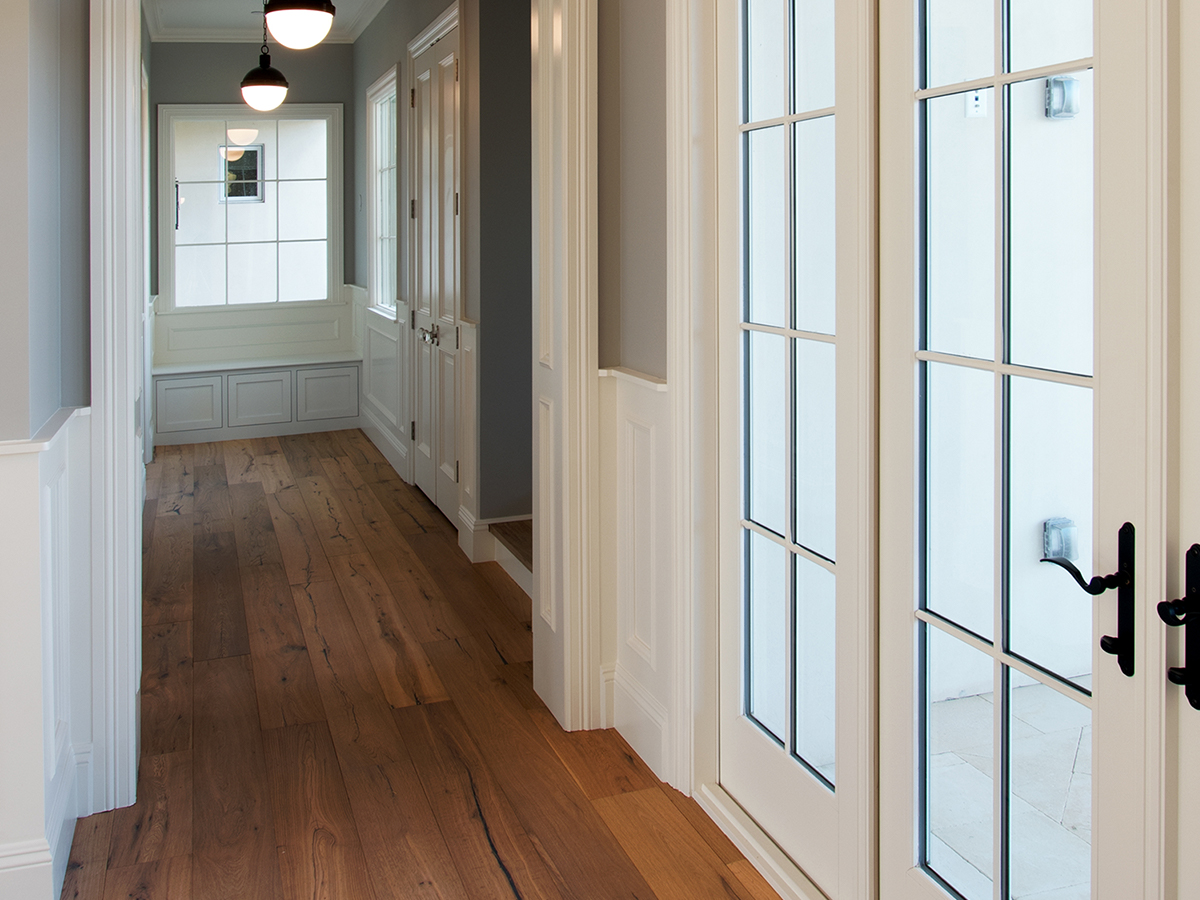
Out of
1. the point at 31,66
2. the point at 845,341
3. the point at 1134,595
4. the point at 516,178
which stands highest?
the point at 516,178

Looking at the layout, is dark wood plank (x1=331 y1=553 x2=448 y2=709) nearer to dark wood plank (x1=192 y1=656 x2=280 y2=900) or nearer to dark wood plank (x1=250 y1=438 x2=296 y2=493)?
dark wood plank (x1=192 y1=656 x2=280 y2=900)

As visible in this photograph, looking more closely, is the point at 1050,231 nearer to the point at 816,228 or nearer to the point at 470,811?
the point at 816,228

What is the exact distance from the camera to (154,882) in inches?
94.4

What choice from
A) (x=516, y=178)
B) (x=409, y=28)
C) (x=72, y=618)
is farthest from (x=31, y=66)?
(x=409, y=28)

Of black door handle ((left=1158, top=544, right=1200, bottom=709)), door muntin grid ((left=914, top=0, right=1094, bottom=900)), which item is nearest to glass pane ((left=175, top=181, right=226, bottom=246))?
door muntin grid ((left=914, top=0, right=1094, bottom=900))

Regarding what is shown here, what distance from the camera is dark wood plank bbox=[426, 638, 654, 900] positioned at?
241cm

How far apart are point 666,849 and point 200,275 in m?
6.75

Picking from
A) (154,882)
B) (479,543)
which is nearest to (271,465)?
(479,543)

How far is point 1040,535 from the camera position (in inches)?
Answer: 64.0

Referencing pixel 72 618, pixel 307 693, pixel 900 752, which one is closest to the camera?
pixel 900 752

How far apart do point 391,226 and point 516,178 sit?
257cm

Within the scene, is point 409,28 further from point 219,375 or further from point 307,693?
point 307,693

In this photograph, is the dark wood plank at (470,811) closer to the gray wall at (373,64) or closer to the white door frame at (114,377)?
the white door frame at (114,377)

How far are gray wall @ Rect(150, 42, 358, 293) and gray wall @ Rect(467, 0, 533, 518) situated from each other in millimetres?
3780
